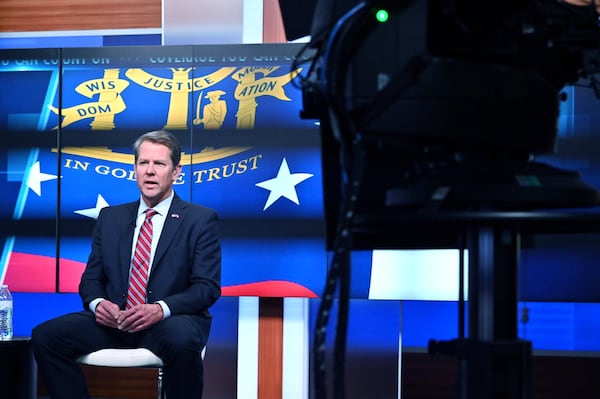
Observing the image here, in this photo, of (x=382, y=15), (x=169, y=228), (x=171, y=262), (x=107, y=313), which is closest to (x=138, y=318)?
(x=107, y=313)

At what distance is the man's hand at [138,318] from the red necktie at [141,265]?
0.15 metres

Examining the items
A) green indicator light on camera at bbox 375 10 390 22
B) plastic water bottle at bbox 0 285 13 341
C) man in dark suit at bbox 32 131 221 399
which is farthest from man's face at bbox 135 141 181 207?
green indicator light on camera at bbox 375 10 390 22

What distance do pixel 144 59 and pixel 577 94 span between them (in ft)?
6.85

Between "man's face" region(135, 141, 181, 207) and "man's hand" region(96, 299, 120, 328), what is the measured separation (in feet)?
1.52

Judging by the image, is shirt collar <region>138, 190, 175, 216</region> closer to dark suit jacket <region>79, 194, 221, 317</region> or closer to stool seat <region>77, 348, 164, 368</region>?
dark suit jacket <region>79, 194, 221, 317</region>

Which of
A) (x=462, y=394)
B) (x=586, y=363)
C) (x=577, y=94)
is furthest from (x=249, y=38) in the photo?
(x=462, y=394)

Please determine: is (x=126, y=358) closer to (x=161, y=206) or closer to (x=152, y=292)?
(x=152, y=292)

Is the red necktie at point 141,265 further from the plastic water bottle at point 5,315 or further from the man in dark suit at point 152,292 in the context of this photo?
the plastic water bottle at point 5,315

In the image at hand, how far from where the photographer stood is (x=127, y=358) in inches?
103

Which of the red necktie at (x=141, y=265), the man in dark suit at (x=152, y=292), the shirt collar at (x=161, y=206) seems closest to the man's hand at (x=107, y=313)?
the man in dark suit at (x=152, y=292)

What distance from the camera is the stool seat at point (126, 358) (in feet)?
8.56

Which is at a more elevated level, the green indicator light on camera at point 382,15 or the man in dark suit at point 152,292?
the green indicator light on camera at point 382,15

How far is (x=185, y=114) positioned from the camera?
3.78 meters

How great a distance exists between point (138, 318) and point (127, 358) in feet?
0.47
